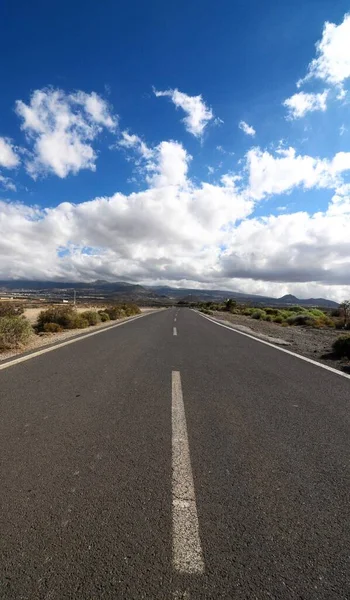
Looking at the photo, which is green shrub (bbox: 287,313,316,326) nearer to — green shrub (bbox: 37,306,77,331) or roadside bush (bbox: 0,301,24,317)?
green shrub (bbox: 37,306,77,331)

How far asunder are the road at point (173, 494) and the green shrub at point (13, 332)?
5435mm

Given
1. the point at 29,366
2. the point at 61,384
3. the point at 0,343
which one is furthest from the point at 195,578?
the point at 0,343

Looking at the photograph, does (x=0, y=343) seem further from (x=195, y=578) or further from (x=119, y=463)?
(x=195, y=578)

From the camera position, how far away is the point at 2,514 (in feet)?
7.75

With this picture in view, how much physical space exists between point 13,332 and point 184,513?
1017 centimetres

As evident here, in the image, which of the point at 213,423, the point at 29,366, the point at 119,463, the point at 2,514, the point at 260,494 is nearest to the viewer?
the point at 2,514

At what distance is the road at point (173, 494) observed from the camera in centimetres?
187

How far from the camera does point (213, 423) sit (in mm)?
4227

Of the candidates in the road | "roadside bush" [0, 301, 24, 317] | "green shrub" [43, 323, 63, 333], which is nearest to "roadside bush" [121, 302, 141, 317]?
"roadside bush" [0, 301, 24, 317]

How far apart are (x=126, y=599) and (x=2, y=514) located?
3.94 ft

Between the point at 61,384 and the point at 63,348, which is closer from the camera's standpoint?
the point at 61,384

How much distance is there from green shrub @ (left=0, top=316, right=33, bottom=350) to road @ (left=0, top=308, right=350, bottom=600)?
544 centimetres

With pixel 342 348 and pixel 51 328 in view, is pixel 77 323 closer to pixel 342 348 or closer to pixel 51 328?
pixel 51 328

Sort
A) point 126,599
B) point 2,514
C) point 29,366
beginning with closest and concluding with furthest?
point 126,599
point 2,514
point 29,366
